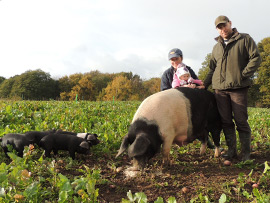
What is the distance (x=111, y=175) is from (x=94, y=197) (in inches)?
40.7

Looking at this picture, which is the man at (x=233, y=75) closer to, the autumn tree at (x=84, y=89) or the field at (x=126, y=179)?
the field at (x=126, y=179)

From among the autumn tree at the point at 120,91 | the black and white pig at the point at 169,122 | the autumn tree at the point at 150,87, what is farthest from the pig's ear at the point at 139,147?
the autumn tree at the point at 150,87

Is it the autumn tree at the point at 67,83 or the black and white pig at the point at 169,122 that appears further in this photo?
the autumn tree at the point at 67,83

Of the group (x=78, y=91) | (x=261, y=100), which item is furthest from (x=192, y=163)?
(x=78, y=91)

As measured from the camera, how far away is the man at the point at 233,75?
4238mm

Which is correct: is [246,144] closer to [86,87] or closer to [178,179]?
[178,179]

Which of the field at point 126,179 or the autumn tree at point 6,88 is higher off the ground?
the autumn tree at point 6,88

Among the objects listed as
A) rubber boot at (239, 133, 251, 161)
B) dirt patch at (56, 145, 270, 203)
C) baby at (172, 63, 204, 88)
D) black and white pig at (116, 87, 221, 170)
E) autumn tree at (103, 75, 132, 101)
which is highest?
autumn tree at (103, 75, 132, 101)

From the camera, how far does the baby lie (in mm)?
4809

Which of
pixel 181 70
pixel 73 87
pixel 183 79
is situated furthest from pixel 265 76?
pixel 73 87

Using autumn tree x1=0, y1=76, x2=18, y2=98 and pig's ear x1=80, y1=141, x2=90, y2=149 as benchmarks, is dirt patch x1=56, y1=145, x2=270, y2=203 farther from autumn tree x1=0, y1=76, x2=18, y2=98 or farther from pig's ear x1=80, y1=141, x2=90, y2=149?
autumn tree x1=0, y1=76, x2=18, y2=98

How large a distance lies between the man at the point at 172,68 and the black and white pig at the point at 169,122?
82 centimetres

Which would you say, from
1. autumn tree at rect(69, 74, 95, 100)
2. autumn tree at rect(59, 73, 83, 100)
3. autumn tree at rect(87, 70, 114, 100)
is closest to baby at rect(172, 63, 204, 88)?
autumn tree at rect(87, 70, 114, 100)

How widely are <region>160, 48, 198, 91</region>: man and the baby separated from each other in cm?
16
